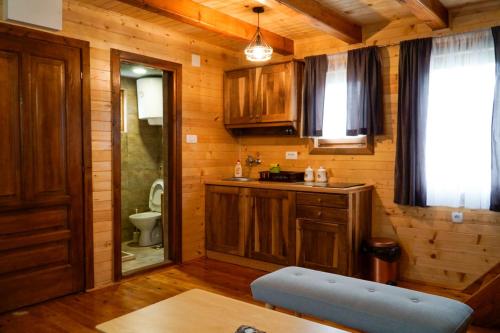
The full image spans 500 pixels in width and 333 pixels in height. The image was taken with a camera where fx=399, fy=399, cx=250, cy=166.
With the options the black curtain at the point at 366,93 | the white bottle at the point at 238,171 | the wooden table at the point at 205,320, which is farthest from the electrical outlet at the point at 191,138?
the wooden table at the point at 205,320

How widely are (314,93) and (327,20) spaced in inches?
33.8

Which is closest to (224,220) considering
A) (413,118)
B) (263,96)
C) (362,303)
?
(263,96)

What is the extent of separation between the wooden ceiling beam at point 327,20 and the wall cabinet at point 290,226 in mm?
1493

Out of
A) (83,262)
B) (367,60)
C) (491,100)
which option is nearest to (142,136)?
(83,262)

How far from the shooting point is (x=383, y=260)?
3609 mm

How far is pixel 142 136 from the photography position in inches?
225

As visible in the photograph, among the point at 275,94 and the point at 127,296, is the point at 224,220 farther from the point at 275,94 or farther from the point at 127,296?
the point at 275,94

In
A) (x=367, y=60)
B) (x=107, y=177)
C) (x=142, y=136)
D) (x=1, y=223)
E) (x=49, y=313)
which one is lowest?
(x=49, y=313)

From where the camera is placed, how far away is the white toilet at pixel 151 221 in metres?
5.20

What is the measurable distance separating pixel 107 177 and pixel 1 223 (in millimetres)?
925

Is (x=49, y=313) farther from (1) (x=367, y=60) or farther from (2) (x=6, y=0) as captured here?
(1) (x=367, y=60)

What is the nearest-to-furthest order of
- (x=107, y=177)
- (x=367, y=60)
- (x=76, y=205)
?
(x=76, y=205) → (x=107, y=177) → (x=367, y=60)

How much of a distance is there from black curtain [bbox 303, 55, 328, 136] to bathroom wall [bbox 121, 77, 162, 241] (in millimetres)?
2531

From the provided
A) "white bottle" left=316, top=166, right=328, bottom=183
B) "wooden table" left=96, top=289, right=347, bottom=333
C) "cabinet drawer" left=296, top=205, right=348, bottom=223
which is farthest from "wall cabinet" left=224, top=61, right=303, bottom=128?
"wooden table" left=96, top=289, right=347, bottom=333
